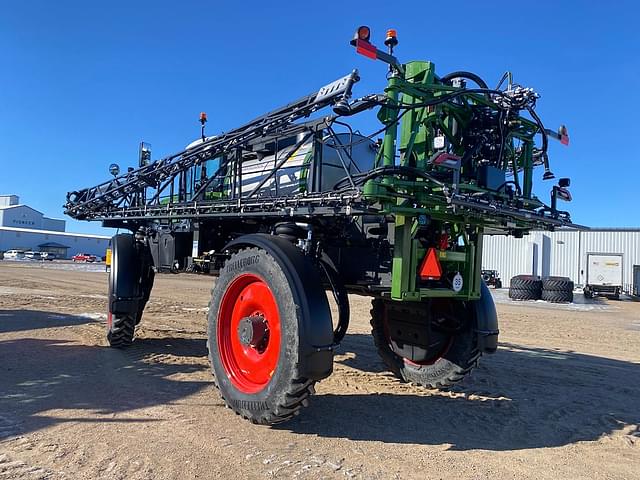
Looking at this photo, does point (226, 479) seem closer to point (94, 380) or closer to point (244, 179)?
point (94, 380)

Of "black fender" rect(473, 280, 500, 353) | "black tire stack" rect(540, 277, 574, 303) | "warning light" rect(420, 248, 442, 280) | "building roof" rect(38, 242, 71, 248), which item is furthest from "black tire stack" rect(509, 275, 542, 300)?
"building roof" rect(38, 242, 71, 248)

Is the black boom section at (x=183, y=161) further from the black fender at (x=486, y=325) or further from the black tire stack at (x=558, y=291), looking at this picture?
the black tire stack at (x=558, y=291)

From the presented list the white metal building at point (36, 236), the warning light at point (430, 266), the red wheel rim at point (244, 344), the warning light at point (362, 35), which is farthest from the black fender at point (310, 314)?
the white metal building at point (36, 236)

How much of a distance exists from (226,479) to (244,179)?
3.65 meters

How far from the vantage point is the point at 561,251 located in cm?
3212

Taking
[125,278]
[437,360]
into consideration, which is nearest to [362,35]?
[437,360]

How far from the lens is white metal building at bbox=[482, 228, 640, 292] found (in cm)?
2980

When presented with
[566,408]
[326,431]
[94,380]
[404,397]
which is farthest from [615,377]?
[94,380]

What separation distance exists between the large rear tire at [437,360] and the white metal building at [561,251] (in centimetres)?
2548

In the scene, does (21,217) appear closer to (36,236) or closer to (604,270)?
(36,236)

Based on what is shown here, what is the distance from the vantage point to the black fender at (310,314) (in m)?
3.90

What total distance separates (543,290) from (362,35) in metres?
21.5

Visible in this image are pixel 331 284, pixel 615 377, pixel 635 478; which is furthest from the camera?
→ pixel 615 377

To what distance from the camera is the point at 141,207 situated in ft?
24.0
